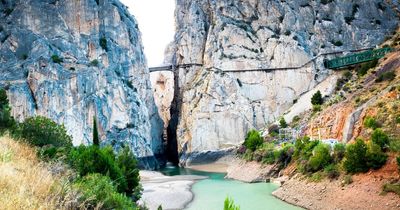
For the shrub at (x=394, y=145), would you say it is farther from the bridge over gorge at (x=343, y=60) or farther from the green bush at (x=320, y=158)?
the bridge over gorge at (x=343, y=60)

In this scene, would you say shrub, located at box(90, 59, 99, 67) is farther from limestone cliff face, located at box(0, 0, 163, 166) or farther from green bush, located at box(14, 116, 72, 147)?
green bush, located at box(14, 116, 72, 147)

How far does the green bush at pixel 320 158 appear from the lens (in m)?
31.4

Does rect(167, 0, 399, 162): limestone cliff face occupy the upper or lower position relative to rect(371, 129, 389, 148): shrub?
upper

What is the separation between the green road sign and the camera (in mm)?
61900

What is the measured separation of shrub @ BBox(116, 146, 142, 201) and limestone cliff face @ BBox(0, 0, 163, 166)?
39.6m

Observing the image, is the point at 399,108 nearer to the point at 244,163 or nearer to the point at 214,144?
the point at 244,163

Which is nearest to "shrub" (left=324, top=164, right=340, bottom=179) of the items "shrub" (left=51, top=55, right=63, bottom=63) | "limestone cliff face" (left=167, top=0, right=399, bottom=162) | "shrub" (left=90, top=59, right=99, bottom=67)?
"limestone cliff face" (left=167, top=0, right=399, bottom=162)

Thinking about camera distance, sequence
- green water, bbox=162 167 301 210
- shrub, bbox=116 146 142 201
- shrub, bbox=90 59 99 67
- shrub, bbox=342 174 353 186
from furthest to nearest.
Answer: shrub, bbox=90 59 99 67 < green water, bbox=162 167 301 210 < shrub, bbox=342 174 353 186 < shrub, bbox=116 146 142 201

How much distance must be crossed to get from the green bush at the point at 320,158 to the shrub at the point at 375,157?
517cm

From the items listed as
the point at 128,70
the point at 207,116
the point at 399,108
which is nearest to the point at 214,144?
the point at 207,116

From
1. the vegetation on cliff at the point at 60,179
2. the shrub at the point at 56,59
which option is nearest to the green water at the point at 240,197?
the vegetation on cliff at the point at 60,179

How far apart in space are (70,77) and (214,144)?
105 feet

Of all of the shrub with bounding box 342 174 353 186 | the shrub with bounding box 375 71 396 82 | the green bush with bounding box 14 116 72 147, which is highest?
the shrub with bounding box 375 71 396 82

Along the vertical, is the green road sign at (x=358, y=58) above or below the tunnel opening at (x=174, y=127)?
above
